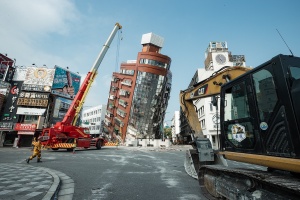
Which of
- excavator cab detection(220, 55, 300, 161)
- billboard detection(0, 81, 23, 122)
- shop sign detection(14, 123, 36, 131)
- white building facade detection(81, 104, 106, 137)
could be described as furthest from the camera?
white building facade detection(81, 104, 106, 137)

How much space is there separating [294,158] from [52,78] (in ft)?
166

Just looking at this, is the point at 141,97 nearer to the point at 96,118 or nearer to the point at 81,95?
the point at 81,95

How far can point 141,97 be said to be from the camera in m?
62.2

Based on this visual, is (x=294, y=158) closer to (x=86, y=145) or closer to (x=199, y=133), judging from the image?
(x=199, y=133)

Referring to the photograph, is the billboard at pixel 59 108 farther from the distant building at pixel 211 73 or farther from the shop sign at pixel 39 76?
the distant building at pixel 211 73

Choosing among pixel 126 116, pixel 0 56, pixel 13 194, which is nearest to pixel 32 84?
pixel 0 56

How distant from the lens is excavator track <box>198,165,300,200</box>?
2895 millimetres

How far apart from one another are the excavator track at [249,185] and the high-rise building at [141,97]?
186ft

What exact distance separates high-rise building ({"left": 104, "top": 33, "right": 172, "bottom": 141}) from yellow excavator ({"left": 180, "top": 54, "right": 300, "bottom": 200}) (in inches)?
2239

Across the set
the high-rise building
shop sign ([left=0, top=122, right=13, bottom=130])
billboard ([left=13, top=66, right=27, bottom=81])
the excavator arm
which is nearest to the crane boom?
the excavator arm

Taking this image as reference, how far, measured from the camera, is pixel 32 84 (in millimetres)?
44812

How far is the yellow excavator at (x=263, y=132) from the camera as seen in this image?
299 cm

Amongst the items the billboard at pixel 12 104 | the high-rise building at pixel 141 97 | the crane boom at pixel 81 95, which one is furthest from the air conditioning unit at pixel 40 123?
the high-rise building at pixel 141 97

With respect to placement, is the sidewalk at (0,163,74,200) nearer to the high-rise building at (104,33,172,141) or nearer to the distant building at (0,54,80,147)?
the distant building at (0,54,80,147)
